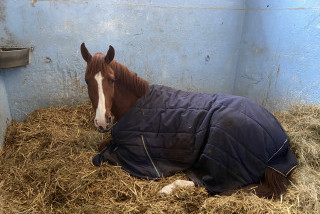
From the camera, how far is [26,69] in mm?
2689

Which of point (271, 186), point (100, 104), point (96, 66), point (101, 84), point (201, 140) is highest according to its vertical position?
point (96, 66)

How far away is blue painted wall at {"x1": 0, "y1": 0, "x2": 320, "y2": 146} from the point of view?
2545mm

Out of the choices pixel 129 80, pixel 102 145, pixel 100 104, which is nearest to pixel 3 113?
pixel 102 145

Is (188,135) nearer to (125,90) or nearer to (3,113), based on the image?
(125,90)

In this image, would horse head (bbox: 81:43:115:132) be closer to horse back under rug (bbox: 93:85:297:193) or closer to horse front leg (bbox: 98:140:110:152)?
horse back under rug (bbox: 93:85:297:193)

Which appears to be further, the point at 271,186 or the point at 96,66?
the point at 96,66

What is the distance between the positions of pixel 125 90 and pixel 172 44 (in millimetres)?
1548

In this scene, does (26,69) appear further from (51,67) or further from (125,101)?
(125,101)

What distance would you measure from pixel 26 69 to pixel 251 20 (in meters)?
3.22

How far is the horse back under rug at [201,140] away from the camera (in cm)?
162

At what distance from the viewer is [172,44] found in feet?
10.6

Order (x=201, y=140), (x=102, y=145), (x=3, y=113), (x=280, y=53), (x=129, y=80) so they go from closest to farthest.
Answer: (x=201, y=140), (x=129, y=80), (x=102, y=145), (x=3, y=113), (x=280, y=53)

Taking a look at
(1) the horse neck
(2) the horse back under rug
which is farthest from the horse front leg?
(1) the horse neck

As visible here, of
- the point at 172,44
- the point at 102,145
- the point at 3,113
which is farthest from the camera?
the point at 172,44
